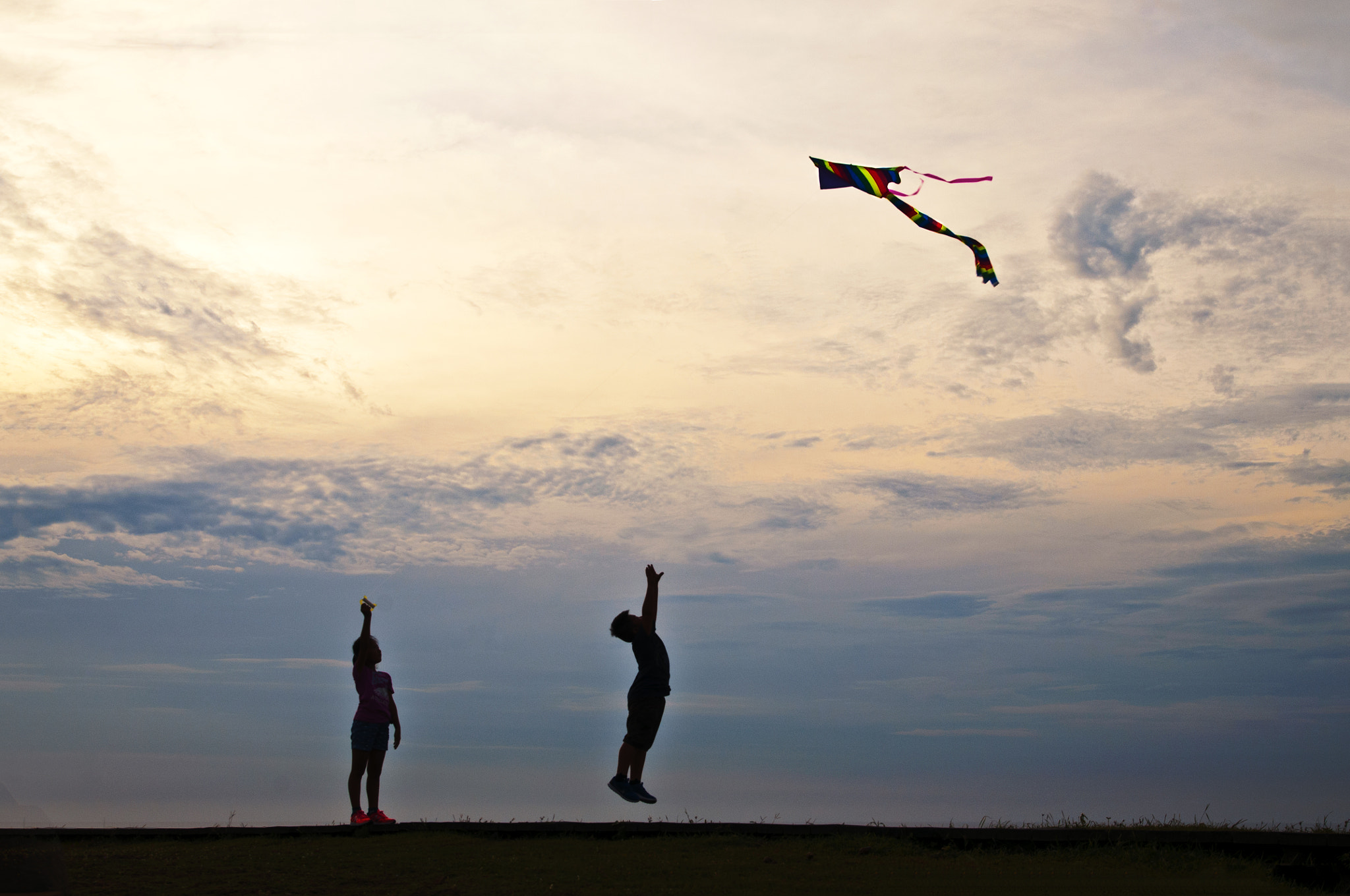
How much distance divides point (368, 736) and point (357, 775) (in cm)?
42

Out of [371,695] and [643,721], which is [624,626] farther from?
[371,695]

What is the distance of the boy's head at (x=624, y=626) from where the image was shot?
36.1 feet

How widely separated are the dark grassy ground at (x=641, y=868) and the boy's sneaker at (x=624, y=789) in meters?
0.73

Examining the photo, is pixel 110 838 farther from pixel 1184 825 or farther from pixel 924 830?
pixel 1184 825

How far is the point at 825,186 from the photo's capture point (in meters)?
12.4

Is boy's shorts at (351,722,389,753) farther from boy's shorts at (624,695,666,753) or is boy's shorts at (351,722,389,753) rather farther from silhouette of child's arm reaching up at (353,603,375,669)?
boy's shorts at (624,695,666,753)

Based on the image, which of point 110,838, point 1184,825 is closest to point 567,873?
point 110,838

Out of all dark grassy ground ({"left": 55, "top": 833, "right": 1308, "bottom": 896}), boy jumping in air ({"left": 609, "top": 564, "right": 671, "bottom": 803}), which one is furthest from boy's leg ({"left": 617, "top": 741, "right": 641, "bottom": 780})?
dark grassy ground ({"left": 55, "top": 833, "right": 1308, "bottom": 896})

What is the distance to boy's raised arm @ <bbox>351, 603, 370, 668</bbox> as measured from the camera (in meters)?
11.8

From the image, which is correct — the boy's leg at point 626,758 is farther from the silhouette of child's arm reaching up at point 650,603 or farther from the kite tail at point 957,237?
the kite tail at point 957,237

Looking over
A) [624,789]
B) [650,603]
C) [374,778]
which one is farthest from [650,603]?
[374,778]

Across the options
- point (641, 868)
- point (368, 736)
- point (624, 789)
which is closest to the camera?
point (641, 868)

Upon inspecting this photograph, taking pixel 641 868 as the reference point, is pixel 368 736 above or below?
above

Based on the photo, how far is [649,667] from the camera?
11039mm
